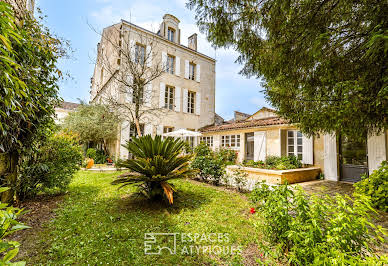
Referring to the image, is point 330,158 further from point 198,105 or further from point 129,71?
point 129,71

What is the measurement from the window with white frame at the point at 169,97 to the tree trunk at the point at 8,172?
991cm

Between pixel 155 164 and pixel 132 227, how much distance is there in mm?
1070

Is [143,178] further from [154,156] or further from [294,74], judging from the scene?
[294,74]

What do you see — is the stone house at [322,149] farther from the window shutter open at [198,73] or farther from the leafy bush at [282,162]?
the window shutter open at [198,73]

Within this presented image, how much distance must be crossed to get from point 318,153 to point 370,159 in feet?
5.90

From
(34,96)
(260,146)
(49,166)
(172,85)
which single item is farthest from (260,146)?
(34,96)

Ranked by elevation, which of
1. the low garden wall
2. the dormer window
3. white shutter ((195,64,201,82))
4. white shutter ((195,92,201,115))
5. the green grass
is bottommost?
the green grass

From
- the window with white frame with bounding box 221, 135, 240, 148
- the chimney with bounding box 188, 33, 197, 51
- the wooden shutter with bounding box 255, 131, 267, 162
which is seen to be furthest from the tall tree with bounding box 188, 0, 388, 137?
the chimney with bounding box 188, 33, 197, 51

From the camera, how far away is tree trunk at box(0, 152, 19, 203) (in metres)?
2.68

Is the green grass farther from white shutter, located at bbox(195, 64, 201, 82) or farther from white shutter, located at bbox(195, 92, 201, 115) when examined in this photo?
white shutter, located at bbox(195, 64, 201, 82)

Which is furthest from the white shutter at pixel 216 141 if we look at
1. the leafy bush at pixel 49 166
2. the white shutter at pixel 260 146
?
the leafy bush at pixel 49 166

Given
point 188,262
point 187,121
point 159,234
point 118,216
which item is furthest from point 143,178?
point 187,121

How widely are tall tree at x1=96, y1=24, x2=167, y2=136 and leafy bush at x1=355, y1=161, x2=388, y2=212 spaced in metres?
6.77

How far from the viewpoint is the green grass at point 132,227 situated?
204 cm
